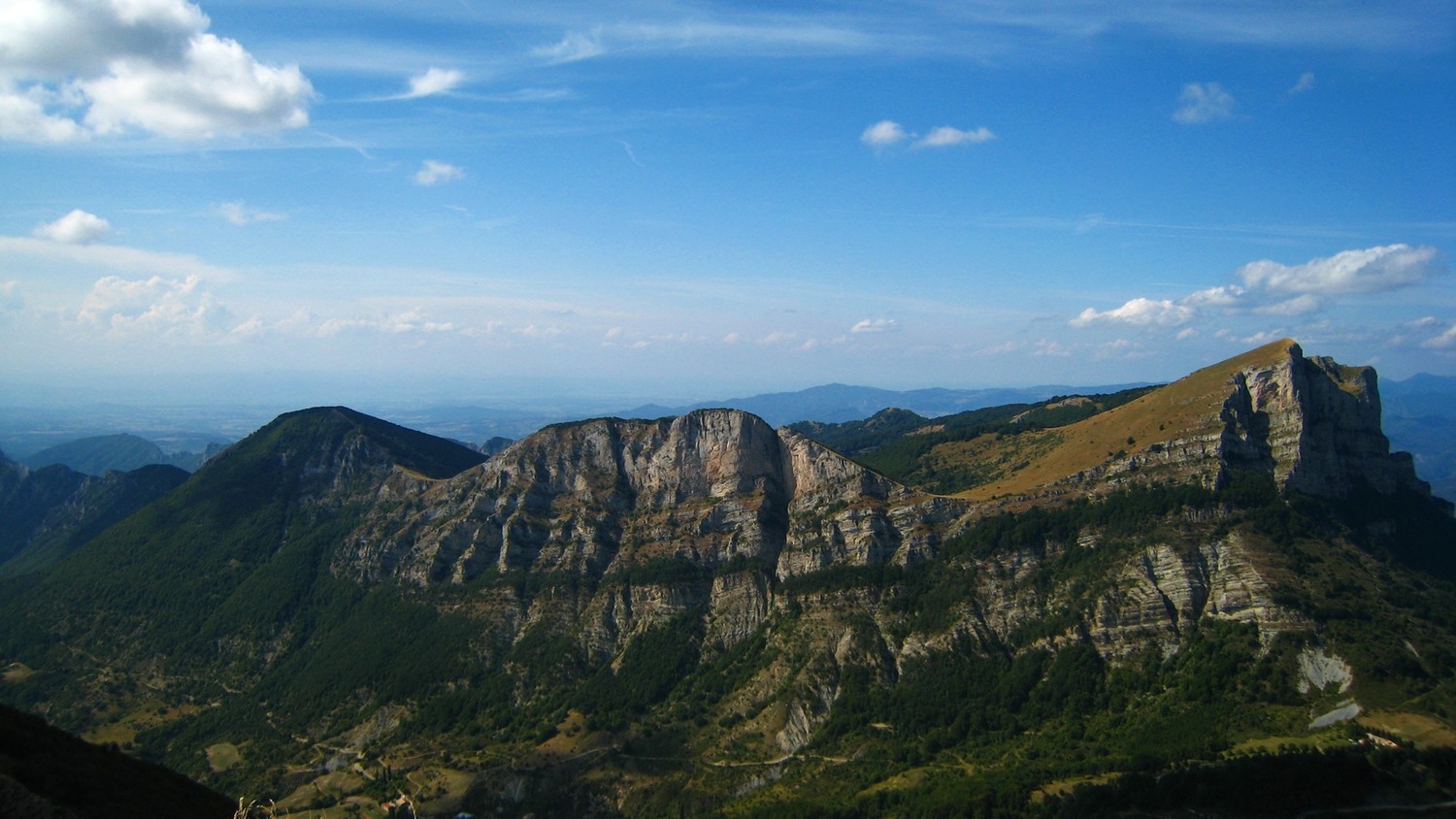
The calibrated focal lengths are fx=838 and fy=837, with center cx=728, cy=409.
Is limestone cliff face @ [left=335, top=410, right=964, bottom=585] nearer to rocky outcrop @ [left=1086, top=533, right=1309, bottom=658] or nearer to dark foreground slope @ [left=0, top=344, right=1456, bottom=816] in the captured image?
dark foreground slope @ [left=0, top=344, right=1456, bottom=816]

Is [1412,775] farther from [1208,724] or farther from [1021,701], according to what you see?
[1021,701]

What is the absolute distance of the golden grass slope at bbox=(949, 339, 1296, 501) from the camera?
121 m

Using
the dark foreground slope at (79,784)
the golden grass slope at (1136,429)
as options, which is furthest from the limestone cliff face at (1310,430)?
the dark foreground slope at (79,784)

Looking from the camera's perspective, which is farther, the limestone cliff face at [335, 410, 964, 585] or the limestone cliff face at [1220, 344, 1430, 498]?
the limestone cliff face at [335, 410, 964, 585]

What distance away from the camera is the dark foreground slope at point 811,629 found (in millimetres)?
91188

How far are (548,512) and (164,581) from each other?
8534 cm

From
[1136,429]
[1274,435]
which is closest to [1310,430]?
[1274,435]

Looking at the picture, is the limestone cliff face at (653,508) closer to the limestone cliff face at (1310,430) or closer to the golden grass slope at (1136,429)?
the golden grass slope at (1136,429)

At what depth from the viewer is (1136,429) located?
12825 cm

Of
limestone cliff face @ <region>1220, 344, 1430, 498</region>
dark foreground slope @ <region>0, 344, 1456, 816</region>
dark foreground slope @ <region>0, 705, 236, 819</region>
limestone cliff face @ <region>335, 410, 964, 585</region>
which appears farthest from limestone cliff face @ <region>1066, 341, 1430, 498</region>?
dark foreground slope @ <region>0, 705, 236, 819</region>

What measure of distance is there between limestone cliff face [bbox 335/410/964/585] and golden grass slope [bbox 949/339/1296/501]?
16.2 metres

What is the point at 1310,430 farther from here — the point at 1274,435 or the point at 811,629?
the point at 811,629

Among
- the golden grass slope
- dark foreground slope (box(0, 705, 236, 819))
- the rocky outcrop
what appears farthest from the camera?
the golden grass slope

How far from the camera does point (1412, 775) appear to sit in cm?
7275
